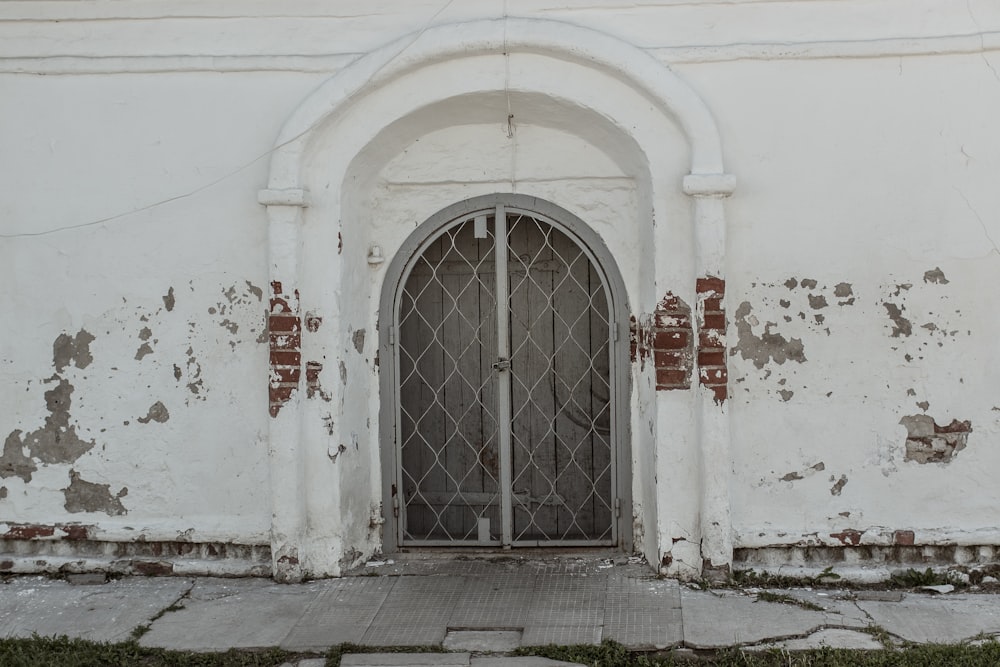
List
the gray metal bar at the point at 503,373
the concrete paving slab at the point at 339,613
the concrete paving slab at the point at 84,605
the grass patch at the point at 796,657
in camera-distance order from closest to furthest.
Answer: the grass patch at the point at 796,657
the concrete paving slab at the point at 339,613
the concrete paving slab at the point at 84,605
the gray metal bar at the point at 503,373

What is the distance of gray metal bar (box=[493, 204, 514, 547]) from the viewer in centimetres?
507

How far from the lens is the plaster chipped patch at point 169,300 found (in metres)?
4.77

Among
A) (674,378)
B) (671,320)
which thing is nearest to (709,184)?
(671,320)

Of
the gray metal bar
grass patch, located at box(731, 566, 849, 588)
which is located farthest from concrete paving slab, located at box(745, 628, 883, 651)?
the gray metal bar

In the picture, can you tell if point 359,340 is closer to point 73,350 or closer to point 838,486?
point 73,350

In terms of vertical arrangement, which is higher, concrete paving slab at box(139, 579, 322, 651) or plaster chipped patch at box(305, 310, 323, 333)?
plaster chipped patch at box(305, 310, 323, 333)

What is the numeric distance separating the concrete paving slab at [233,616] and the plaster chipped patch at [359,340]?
1.20 metres

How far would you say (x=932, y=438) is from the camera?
14.8 ft

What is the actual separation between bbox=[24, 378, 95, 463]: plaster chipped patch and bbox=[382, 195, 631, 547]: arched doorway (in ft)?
5.19

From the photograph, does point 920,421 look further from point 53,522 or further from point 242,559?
point 53,522

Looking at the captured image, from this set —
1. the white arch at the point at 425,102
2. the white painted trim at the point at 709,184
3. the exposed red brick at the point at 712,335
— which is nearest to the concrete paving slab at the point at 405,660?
the white arch at the point at 425,102

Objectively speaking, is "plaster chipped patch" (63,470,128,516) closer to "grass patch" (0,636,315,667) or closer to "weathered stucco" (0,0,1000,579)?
"weathered stucco" (0,0,1000,579)

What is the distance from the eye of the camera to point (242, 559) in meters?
4.82

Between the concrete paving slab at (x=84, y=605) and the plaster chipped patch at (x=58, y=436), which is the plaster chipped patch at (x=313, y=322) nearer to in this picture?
the plaster chipped patch at (x=58, y=436)
